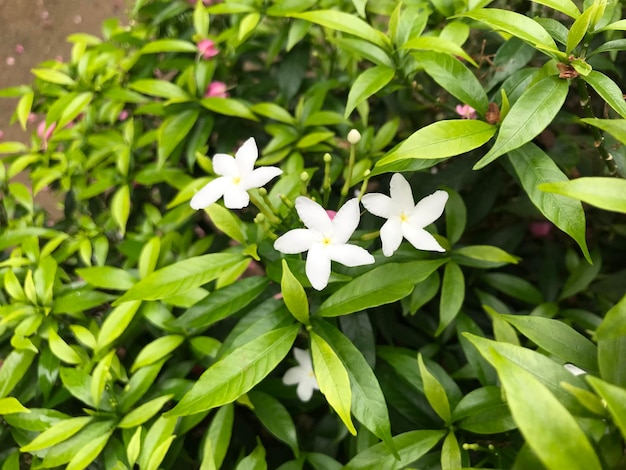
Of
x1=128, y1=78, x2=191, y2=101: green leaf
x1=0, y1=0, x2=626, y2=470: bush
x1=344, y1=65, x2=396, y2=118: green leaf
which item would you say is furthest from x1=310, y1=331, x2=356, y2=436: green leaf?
x1=128, y1=78, x2=191, y2=101: green leaf

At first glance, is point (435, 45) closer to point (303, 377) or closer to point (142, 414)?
point (303, 377)

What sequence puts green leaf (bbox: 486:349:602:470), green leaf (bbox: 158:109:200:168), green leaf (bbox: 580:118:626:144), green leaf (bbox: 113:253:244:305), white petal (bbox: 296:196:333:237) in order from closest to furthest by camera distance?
1. green leaf (bbox: 486:349:602:470)
2. green leaf (bbox: 580:118:626:144)
3. white petal (bbox: 296:196:333:237)
4. green leaf (bbox: 113:253:244:305)
5. green leaf (bbox: 158:109:200:168)

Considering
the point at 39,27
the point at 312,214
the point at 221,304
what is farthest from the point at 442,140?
the point at 39,27

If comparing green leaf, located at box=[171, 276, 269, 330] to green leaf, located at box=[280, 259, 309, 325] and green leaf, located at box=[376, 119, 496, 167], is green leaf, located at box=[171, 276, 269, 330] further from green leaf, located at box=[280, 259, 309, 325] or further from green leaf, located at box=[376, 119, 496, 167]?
green leaf, located at box=[376, 119, 496, 167]

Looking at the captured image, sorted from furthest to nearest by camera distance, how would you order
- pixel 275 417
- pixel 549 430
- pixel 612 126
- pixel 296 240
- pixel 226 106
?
pixel 226 106 < pixel 275 417 < pixel 296 240 < pixel 612 126 < pixel 549 430

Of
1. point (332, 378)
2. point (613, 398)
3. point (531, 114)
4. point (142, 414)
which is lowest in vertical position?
point (142, 414)

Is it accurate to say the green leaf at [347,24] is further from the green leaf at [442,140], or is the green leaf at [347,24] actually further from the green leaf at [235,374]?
the green leaf at [235,374]
